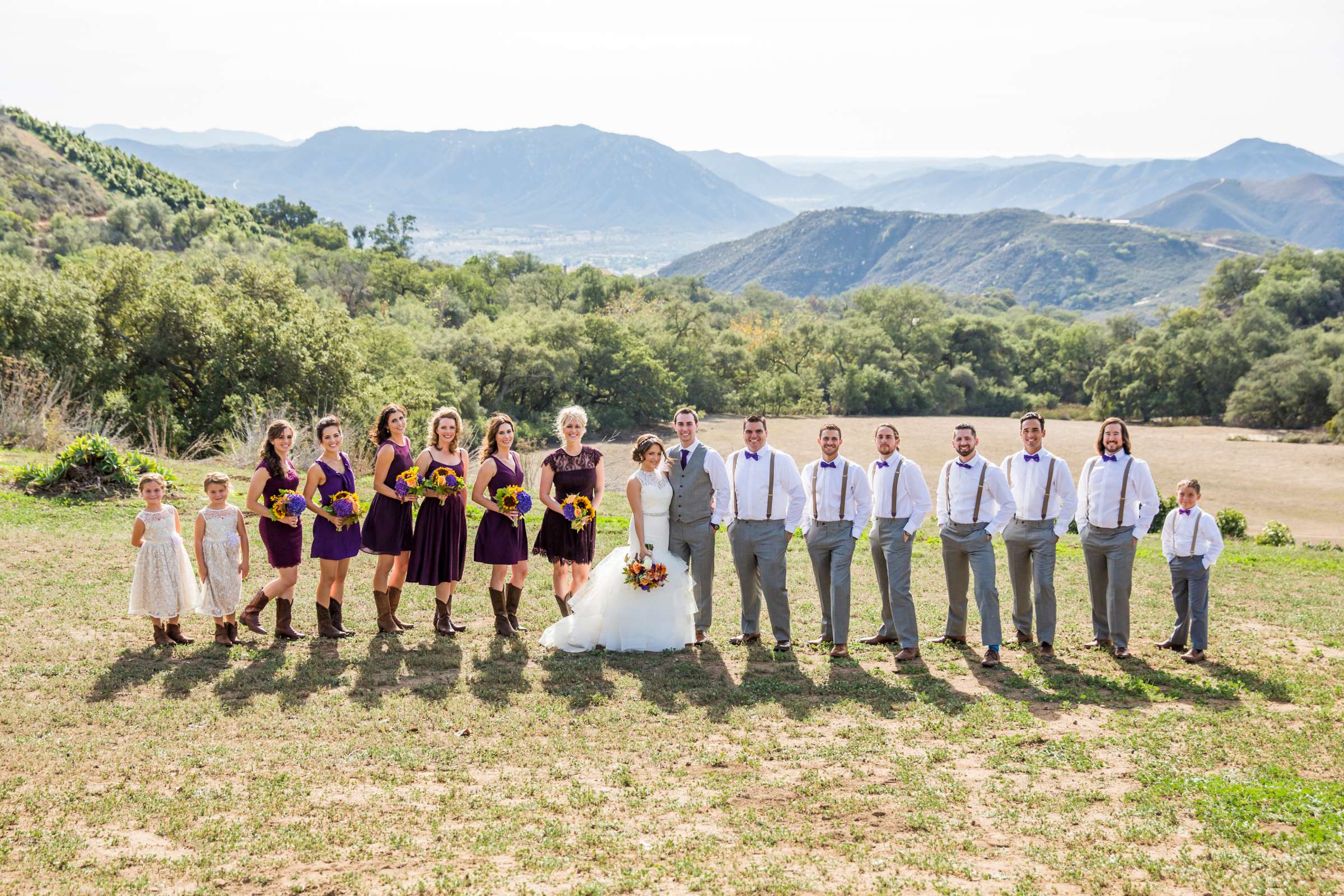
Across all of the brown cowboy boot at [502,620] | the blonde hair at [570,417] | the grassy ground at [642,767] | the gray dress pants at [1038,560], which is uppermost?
the blonde hair at [570,417]

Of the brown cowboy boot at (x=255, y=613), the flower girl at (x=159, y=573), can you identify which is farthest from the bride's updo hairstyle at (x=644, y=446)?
the flower girl at (x=159, y=573)

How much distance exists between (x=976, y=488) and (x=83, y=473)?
13317 millimetres

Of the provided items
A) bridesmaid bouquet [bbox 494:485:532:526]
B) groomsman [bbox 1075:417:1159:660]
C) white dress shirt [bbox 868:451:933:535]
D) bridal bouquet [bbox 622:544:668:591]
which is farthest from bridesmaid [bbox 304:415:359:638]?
groomsman [bbox 1075:417:1159:660]

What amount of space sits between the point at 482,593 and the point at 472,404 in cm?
3486

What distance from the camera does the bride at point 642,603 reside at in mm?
8969

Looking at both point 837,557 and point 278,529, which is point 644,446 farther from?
point 278,529

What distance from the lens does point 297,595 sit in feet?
35.6

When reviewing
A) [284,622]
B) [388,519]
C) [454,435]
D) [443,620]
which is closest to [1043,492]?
[454,435]

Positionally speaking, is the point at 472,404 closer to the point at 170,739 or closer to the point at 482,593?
the point at 482,593

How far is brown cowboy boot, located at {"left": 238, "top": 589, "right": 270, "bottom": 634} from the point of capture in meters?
9.04

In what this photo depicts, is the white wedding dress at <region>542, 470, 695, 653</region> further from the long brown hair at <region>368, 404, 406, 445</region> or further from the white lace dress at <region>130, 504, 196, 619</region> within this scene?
the white lace dress at <region>130, 504, 196, 619</region>

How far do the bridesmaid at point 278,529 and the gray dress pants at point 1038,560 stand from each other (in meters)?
6.77

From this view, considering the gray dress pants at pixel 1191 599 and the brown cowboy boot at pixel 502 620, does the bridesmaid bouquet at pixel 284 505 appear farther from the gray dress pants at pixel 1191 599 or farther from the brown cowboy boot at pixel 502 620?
the gray dress pants at pixel 1191 599

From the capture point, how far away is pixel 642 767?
6488 millimetres
